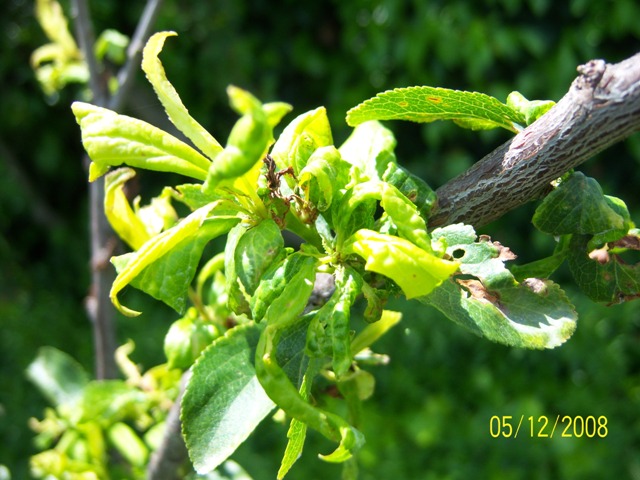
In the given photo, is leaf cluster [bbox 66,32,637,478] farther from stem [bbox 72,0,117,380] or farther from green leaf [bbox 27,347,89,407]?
green leaf [bbox 27,347,89,407]

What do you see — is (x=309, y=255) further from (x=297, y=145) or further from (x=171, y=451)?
(x=171, y=451)

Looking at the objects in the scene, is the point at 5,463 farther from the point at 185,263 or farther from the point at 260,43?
the point at 185,263

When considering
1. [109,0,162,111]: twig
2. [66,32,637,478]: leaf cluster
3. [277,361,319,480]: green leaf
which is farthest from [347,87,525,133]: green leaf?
[109,0,162,111]: twig

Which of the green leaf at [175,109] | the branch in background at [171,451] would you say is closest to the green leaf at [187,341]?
the branch in background at [171,451]

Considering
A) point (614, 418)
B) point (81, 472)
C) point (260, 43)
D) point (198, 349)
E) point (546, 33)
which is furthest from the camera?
point (260, 43)

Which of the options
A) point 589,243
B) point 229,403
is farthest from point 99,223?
point 589,243

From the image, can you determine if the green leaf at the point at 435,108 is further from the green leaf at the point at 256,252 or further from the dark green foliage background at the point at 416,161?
the dark green foliage background at the point at 416,161
